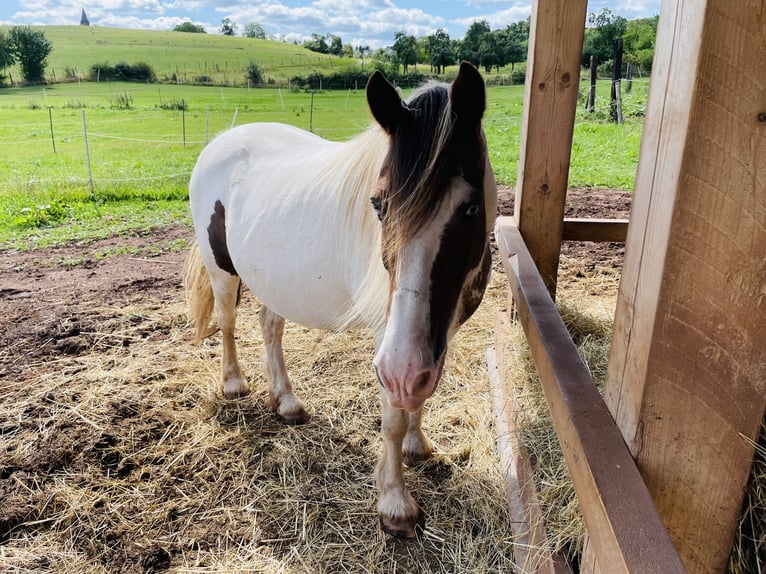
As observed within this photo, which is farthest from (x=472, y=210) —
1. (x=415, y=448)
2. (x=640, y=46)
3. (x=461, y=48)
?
(x=640, y=46)

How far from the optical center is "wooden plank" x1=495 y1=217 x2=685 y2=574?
0.85m

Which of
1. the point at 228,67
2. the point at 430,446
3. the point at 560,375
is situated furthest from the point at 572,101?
the point at 228,67

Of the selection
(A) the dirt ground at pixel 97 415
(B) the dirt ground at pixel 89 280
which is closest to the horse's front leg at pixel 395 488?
(A) the dirt ground at pixel 97 415

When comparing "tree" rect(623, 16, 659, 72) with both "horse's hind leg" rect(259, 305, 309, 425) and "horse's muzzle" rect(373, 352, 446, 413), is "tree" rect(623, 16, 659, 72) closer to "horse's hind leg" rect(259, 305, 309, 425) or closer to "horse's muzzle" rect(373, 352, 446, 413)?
"horse's hind leg" rect(259, 305, 309, 425)

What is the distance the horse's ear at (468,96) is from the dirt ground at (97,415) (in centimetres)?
170

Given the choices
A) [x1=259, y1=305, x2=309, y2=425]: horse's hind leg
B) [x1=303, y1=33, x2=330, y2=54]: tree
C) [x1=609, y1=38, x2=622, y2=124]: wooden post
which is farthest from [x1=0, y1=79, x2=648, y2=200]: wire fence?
[x1=303, y1=33, x2=330, y2=54]: tree

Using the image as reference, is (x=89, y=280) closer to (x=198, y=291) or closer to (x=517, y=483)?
(x=198, y=291)

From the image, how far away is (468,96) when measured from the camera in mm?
1498

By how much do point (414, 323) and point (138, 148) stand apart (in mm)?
16553

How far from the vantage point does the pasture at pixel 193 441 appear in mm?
2193

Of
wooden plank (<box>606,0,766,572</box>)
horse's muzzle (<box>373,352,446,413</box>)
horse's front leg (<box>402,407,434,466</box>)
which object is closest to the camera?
wooden plank (<box>606,0,766,572</box>)

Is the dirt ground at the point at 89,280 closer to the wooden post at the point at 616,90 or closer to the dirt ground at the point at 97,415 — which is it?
the dirt ground at the point at 97,415

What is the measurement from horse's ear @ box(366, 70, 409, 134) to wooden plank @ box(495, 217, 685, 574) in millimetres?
810

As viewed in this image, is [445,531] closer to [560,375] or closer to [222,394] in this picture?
[560,375]
